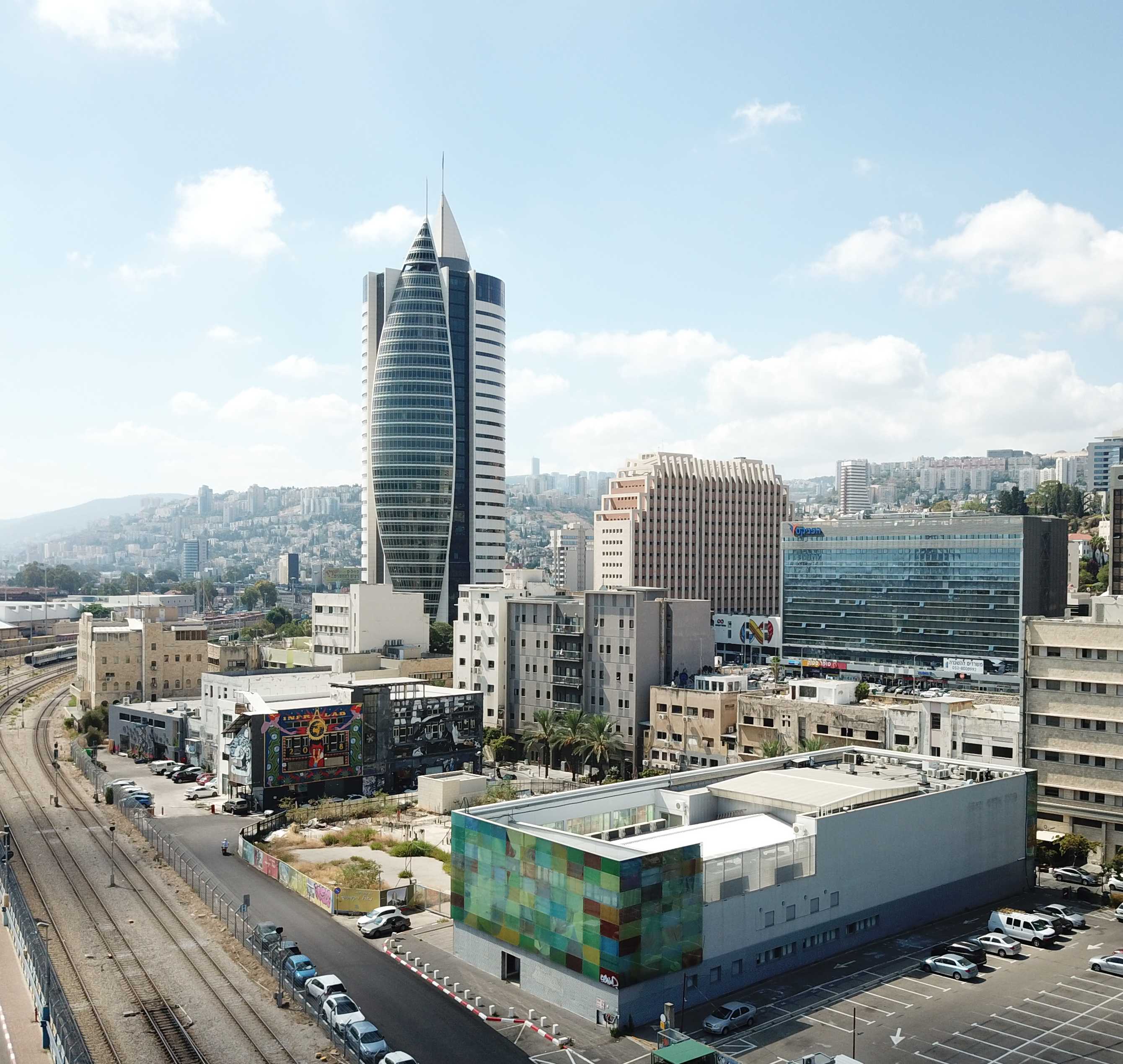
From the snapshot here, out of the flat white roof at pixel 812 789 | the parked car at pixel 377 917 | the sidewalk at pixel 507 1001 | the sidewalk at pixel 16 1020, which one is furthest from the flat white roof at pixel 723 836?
the sidewalk at pixel 16 1020

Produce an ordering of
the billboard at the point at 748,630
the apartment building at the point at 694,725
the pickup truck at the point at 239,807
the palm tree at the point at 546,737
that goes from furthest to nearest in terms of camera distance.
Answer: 1. the billboard at the point at 748,630
2. the palm tree at the point at 546,737
3. the apartment building at the point at 694,725
4. the pickup truck at the point at 239,807

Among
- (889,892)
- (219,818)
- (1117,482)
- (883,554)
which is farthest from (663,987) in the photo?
(1117,482)

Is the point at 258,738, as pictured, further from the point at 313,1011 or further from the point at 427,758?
the point at 313,1011

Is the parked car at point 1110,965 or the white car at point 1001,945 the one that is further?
the white car at point 1001,945

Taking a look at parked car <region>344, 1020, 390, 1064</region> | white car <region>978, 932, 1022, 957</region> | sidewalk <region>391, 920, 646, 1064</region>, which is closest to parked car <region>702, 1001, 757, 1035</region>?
sidewalk <region>391, 920, 646, 1064</region>

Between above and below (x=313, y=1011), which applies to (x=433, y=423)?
above

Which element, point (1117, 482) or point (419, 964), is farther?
point (1117, 482)

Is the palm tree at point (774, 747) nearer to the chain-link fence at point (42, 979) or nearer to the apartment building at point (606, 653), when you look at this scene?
the apartment building at point (606, 653)
